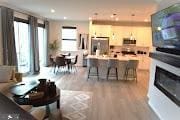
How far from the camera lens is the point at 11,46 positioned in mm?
6770

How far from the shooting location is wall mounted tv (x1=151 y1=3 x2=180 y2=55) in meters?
3.15

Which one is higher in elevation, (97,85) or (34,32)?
(34,32)

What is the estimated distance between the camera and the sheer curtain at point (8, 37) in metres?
6.45

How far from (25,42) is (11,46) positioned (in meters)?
2.23

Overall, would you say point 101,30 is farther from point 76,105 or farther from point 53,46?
point 76,105

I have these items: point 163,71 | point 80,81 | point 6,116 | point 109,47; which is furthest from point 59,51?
point 6,116

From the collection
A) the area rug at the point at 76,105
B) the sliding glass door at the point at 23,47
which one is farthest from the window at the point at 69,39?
the area rug at the point at 76,105

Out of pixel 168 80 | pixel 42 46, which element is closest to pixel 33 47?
pixel 42 46

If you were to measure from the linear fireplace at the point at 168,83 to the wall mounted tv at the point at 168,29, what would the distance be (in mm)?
475

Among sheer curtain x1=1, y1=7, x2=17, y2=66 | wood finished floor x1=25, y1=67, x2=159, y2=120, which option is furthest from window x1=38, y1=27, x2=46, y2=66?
sheer curtain x1=1, y1=7, x2=17, y2=66

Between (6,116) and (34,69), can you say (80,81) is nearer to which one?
(34,69)

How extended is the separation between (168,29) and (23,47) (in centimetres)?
684

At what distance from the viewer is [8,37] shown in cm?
665

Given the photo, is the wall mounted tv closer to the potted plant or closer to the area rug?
the area rug
